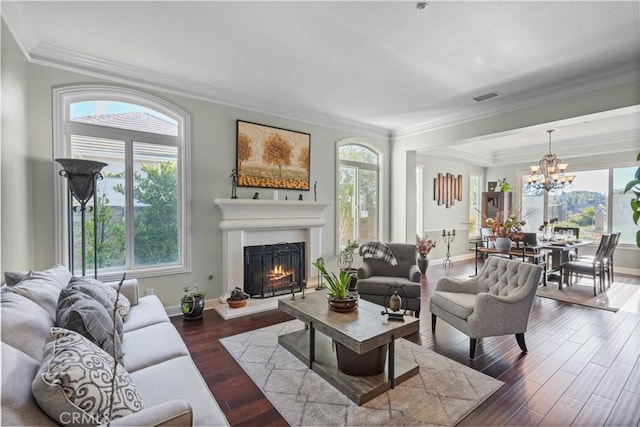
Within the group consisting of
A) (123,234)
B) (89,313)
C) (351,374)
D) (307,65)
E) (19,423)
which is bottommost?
(351,374)

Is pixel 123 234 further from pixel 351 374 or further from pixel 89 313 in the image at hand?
pixel 351 374

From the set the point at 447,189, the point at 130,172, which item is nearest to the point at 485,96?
the point at 447,189

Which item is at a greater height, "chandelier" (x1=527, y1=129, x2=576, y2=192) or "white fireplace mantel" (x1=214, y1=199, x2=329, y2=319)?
"chandelier" (x1=527, y1=129, x2=576, y2=192)

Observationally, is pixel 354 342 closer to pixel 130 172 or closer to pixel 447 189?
pixel 130 172

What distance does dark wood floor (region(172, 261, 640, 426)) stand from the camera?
2.01 meters

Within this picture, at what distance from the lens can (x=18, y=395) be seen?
3.27ft

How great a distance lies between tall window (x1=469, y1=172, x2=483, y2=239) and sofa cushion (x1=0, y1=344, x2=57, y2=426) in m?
9.03

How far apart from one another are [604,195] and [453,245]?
3.37 metres

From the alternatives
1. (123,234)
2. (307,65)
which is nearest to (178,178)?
(123,234)

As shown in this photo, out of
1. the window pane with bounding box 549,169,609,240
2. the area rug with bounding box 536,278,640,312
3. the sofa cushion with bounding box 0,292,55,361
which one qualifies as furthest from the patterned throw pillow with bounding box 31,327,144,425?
the window pane with bounding box 549,169,609,240

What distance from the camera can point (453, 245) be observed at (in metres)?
7.90

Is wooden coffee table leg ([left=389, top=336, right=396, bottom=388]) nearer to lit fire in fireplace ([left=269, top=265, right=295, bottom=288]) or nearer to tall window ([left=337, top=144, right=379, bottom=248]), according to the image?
lit fire in fireplace ([left=269, top=265, right=295, bottom=288])

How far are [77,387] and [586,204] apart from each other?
367 inches

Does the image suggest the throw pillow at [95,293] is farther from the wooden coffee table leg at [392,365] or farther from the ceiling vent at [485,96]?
the ceiling vent at [485,96]
